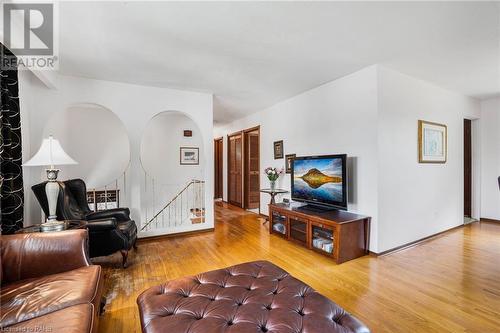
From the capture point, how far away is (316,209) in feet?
11.3

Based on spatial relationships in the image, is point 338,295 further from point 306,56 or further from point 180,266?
point 306,56

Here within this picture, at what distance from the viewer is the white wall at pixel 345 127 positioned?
3.00m

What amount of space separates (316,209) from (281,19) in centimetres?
248

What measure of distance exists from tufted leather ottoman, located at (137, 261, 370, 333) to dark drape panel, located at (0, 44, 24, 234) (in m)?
1.92

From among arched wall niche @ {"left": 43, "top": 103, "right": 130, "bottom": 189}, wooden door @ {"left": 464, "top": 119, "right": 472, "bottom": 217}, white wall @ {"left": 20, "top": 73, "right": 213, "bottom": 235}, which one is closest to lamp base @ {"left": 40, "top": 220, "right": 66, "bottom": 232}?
white wall @ {"left": 20, "top": 73, "right": 213, "bottom": 235}

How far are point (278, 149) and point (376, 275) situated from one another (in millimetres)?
2844

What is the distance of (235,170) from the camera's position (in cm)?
655

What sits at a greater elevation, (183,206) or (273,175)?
(273,175)

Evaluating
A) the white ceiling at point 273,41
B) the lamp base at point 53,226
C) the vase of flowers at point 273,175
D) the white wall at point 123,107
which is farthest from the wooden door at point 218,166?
the lamp base at point 53,226

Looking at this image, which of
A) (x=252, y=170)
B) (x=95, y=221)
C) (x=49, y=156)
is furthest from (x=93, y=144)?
(x=252, y=170)

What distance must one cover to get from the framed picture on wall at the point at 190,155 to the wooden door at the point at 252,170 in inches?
50.1

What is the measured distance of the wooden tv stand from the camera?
2.79 meters

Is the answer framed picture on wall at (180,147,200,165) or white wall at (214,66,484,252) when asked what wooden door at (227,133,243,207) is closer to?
framed picture on wall at (180,147,200,165)

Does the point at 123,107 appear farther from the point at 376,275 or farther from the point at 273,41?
the point at 376,275
